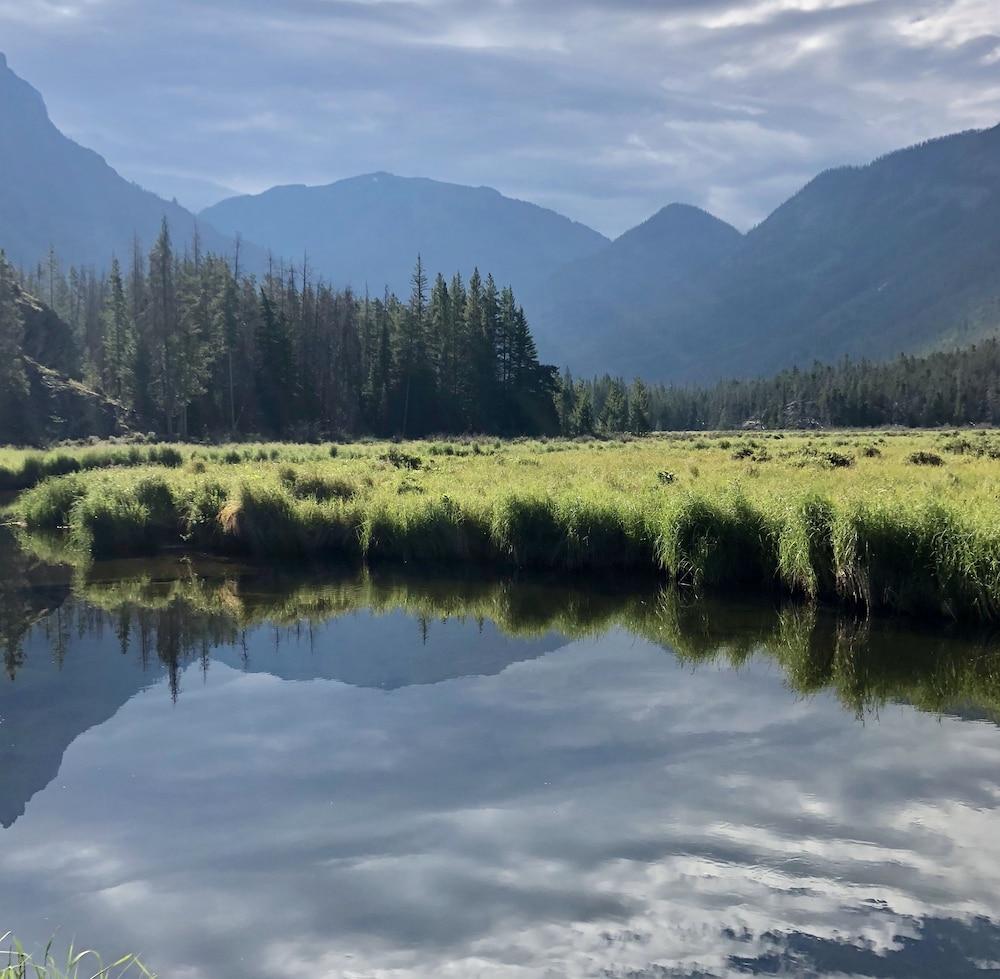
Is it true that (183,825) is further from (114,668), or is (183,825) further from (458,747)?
(114,668)

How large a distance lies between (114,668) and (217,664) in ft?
5.47

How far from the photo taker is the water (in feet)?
24.5

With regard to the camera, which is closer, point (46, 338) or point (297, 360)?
point (46, 338)

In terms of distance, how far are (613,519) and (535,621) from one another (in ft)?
16.1

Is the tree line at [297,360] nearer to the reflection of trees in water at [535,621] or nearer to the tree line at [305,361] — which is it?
the tree line at [305,361]

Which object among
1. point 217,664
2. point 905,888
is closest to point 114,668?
point 217,664

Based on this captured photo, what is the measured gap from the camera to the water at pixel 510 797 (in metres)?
7.47

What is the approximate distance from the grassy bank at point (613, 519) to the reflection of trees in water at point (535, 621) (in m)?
1.02

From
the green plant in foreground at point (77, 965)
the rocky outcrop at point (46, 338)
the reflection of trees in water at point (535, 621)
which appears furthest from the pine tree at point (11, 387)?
the green plant in foreground at point (77, 965)

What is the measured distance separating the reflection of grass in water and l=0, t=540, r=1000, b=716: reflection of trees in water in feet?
0.10

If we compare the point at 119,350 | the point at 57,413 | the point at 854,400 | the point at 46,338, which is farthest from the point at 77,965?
the point at 854,400

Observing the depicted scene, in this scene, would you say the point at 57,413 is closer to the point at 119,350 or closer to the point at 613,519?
the point at 119,350

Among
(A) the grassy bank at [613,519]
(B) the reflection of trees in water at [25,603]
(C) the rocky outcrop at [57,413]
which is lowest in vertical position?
(B) the reflection of trees in water at [25,603]

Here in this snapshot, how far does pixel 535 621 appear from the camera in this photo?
60.1ft
